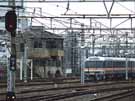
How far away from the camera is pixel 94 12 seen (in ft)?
84.3

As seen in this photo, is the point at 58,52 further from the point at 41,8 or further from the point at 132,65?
the point at 41,8

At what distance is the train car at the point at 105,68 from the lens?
4859cm

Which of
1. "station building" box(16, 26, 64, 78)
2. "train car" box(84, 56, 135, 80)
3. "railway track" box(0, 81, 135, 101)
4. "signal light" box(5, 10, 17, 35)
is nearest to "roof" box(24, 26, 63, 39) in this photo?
"station building" box(16, 26, 64, 78)

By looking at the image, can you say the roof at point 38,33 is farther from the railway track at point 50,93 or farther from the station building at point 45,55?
the railway track at point 50,93

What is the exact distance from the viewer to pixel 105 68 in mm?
48719

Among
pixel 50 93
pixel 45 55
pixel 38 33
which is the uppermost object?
pixel 38 33

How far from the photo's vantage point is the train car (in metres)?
48.6

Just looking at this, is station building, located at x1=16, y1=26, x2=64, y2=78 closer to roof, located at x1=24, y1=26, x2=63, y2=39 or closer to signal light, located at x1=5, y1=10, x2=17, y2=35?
roof, located at x1=24, y1=26, x2=63, y2=39

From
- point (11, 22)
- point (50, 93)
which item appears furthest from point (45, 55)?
point (11, 22)

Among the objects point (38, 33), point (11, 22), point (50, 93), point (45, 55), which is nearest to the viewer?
point (11, 22)

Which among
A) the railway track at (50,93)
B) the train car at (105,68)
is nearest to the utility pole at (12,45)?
the railway track at (50,93)

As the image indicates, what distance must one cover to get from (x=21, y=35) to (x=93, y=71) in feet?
41.9

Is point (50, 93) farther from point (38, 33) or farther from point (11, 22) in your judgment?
point (38, 33)

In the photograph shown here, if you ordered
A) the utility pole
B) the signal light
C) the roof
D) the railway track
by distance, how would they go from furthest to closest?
1. the roof
2. the railway track
3. the signal light
4. the utility pole
